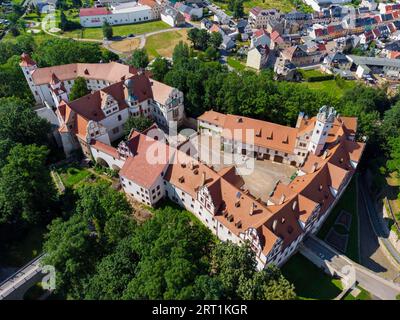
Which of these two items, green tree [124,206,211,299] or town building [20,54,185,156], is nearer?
green tree [124,206,211,299]

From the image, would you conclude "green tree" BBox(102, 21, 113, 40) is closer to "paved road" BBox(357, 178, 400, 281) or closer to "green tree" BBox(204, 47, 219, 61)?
"green tree" BBox(204, 47, 219, 61)

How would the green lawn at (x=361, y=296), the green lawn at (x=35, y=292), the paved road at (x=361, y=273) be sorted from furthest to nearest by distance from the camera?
the green lawn at (x=35, y=292) → the paved road at (x=361, y=273) → the green lawn at (x=361, y=296)

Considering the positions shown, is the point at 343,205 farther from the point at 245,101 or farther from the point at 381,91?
the point at 381,91

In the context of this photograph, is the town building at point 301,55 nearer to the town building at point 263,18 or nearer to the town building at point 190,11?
the town building at point 263,18

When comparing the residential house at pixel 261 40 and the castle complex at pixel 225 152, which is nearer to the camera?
the castle complex at pixel 225 152

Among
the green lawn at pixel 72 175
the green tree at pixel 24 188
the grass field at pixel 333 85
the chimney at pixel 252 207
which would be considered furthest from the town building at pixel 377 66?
the green tree at pixel 24 188

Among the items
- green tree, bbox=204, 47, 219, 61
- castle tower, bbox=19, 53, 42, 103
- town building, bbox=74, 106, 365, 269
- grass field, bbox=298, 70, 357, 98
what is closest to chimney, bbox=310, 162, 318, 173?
town building, bbox=74, 106, 365, 269
